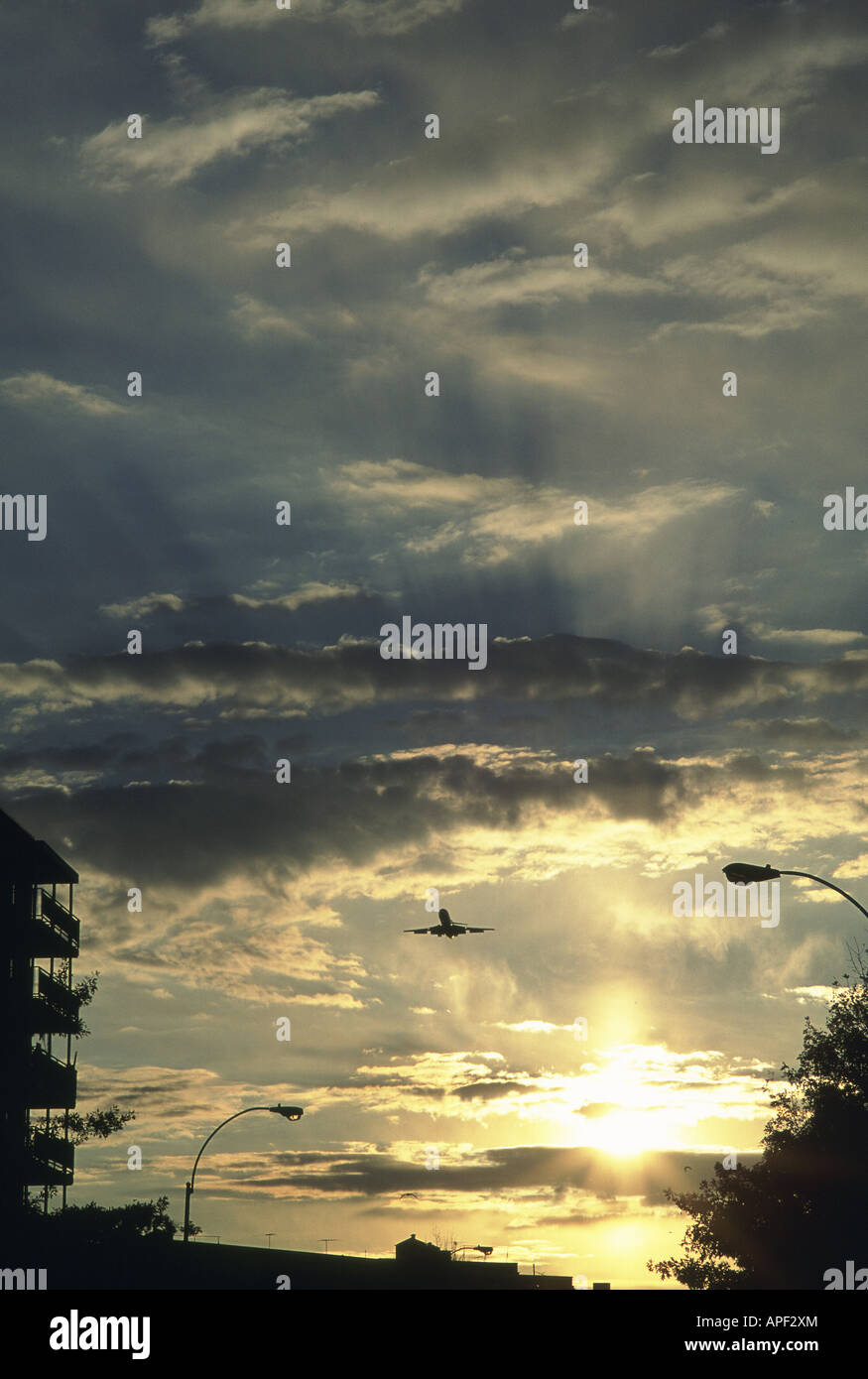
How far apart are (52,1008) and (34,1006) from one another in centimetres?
110

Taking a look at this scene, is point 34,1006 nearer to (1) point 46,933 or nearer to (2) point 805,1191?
(1) point 46,933

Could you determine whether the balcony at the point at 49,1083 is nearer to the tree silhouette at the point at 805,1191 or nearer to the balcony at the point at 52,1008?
the balcony at the point at 52,1008

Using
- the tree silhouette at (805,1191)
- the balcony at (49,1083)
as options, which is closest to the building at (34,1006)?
the balcony at (49,1083)

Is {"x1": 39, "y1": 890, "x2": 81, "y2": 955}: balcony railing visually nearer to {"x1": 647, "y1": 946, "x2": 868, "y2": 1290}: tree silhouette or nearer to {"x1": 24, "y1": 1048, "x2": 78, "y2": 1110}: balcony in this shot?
{"x1": 24, "y1": 1048, "x2": 78, "y2": 1110}: balcony

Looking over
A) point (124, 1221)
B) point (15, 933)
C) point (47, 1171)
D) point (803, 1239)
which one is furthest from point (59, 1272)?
point (124, 1221)

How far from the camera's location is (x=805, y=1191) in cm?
4941

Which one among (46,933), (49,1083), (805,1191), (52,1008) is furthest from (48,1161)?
(805,1191)

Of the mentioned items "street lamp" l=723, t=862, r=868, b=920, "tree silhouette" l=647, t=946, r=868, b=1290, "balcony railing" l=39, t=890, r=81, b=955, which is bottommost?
"tree silhouette" l=647, t=946, r=868, b=1290

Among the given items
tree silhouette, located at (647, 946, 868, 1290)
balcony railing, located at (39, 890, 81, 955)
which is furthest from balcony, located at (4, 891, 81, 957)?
tree silhouette, located at (647, 946, 868, 1290)

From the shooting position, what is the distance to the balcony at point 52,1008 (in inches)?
2344

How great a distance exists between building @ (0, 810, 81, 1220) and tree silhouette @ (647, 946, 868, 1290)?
2791 centimetres

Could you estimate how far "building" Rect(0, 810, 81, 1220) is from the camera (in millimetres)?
56500
